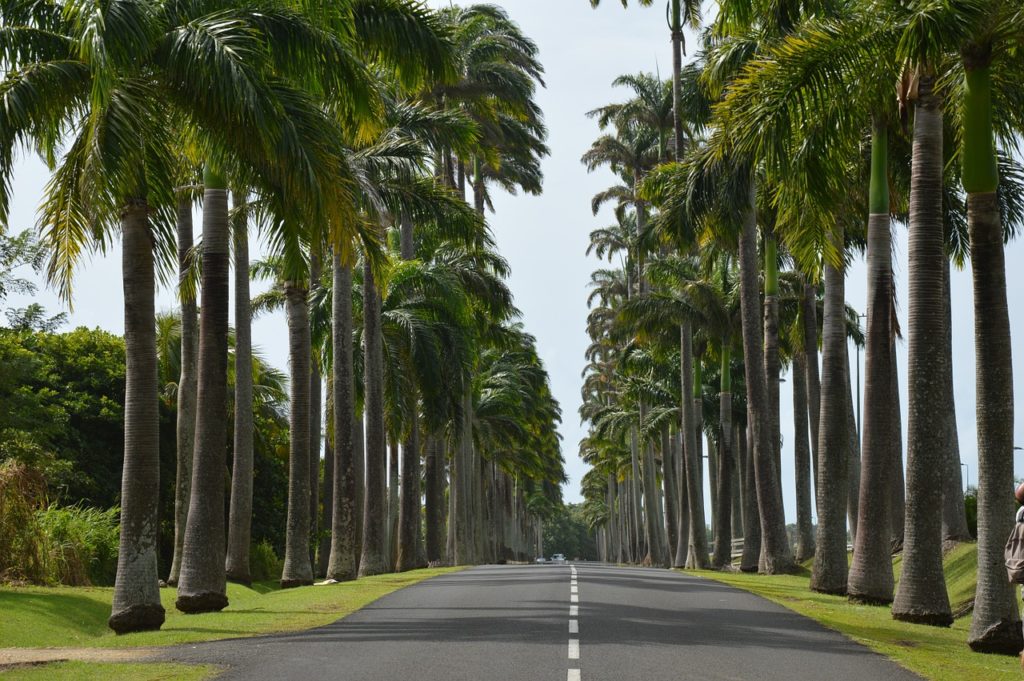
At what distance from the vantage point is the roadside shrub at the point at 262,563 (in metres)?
40.2

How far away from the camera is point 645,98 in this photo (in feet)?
171

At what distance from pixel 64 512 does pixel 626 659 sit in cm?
1808

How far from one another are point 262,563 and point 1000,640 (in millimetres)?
29928

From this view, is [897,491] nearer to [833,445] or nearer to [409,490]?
[833,445]

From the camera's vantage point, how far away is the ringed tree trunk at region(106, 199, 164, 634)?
16.9 meters

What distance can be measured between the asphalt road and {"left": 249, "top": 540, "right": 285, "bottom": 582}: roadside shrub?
20.6m

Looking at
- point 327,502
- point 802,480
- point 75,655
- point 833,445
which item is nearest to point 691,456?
point 802,480

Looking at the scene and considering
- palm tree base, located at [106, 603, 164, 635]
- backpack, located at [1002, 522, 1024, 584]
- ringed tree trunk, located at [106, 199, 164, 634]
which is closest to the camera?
backpack, located at [1002, 522, 1024, 584]

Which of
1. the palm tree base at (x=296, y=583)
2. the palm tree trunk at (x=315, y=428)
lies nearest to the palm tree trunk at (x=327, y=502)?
the palm tree trunk at (x=315, y=428)

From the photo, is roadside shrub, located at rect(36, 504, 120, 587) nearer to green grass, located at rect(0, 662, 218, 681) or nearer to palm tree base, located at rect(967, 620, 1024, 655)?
green grass, located at rect(0, 662, 218, 681)

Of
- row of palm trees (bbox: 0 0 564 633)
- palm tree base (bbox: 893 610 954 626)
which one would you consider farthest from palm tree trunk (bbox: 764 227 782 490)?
palm tree base (bbox: 893 610 954 626)

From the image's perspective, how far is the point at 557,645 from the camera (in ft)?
45.2

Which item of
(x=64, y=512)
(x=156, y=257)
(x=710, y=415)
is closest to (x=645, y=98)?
(x=710, y=415)

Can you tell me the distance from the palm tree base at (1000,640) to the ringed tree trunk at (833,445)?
998 centimetres
